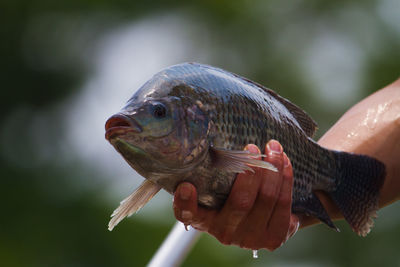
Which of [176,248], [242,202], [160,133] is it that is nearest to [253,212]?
[242,202]

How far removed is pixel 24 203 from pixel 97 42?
13.2 ft

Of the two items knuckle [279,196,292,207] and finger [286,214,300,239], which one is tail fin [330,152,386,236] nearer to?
finger [286,214,300,239]

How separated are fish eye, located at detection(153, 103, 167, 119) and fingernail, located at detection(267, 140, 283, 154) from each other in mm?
Answer: 352

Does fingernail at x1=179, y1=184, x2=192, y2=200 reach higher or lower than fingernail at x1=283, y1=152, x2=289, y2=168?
lower

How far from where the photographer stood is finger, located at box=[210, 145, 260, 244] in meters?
2.03

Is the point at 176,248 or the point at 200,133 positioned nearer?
the point at 200,133

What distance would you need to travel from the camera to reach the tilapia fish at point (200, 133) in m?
1.83

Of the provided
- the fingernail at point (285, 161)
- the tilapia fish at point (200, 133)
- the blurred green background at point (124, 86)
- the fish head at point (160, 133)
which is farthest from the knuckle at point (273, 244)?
the blurred green background at point (124, 86)

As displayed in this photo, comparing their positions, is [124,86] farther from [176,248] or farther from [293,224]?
[293,224]

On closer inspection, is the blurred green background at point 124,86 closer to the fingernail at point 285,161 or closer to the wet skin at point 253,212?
the wet skin at point 253,212

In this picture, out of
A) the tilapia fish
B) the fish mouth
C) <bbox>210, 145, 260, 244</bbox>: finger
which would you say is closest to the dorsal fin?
the tilapia fish

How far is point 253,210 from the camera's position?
216 cm

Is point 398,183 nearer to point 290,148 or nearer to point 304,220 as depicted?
point 304,220

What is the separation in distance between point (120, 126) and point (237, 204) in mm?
454
